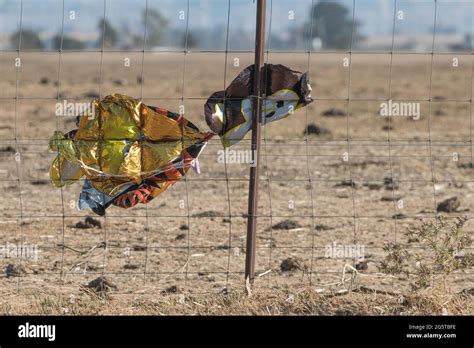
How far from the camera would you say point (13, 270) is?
9078 mm

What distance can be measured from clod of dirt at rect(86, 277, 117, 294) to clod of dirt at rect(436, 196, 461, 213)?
474 cm

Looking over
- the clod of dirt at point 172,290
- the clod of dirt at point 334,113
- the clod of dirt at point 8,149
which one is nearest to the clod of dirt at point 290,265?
the clod of dirt at point 172,290

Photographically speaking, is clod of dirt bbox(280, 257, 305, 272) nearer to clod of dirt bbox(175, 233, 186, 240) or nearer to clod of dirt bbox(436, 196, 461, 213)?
clod of dirt bbox(175, 233, 186, 240)

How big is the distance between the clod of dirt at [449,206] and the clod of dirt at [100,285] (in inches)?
186

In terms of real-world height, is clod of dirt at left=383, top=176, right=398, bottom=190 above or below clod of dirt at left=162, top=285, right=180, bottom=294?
above

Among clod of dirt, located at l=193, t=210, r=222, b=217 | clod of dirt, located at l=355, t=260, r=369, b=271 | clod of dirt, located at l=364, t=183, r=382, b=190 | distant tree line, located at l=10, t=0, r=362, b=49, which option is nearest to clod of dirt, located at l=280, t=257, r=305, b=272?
clod of dirt, located at l=355, t=260, r=369, b=271

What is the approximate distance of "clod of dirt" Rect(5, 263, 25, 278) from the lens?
9.01m

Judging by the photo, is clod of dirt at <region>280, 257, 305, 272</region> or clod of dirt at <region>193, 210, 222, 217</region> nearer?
clod of dirt at <region>280, 257, 305, 272</region>

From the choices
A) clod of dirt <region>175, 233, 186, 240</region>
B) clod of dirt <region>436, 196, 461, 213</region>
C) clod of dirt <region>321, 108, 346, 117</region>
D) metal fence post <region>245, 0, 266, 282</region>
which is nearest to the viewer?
metal fence post <region>245, 0, 266, 282</region>

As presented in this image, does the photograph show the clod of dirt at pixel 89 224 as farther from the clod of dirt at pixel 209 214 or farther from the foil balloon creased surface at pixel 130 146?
the foil balloon creased surface at pixel 130 146

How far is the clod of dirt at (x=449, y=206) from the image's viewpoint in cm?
1220
